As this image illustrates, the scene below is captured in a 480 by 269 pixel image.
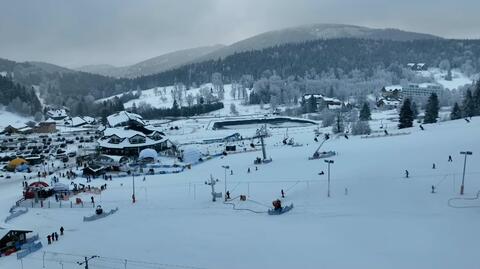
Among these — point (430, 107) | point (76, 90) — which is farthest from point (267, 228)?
point (76, 90)

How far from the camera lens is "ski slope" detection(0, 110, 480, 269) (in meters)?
17.5

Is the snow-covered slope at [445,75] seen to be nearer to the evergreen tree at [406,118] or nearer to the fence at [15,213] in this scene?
the evergreen tree at [406,118]

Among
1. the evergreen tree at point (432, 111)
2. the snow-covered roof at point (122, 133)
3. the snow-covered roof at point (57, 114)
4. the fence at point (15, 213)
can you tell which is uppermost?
the evergreen tree at point (432, 111)

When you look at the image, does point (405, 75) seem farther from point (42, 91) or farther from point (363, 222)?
point (363, 222)

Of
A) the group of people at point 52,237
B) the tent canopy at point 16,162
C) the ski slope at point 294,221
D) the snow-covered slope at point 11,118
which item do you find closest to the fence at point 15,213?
the ski slope at point 294,221

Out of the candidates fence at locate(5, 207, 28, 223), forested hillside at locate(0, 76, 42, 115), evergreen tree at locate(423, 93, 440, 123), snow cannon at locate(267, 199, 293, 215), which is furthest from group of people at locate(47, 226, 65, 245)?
forested hillside at locate(0, 76, 42, 115)

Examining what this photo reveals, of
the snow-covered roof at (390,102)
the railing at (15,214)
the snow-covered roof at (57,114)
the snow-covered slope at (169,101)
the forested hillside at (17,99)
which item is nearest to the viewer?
the railing at (15,214)

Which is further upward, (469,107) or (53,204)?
(469,107)

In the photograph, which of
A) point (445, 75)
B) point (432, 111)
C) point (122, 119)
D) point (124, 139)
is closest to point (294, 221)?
point (124, 139)

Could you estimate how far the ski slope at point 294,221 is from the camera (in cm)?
1750

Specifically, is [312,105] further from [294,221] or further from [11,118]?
A: [294,221]

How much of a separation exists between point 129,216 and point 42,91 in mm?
173173

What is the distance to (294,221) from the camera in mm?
21641

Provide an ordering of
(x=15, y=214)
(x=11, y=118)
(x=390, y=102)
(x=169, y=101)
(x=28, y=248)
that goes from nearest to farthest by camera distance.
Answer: (x=28, y=248) < (x=15, y=214) < (x=11, y=118) < (x=390, y=102) < (x=169, y=101)
